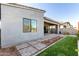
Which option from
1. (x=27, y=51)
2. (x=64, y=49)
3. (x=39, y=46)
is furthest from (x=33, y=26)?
(x=64, y=49)

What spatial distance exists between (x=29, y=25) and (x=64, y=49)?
3.82ft

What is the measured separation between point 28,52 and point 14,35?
63 cm

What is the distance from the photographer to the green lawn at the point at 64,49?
365 cm

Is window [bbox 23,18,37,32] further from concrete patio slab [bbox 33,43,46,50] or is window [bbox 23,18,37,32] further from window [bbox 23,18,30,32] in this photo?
concrete patio slab [bbox 33,43,46,50]

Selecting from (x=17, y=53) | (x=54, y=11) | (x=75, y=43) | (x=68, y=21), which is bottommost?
(x=17, y=53)

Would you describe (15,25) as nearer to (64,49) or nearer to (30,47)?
(30,47)

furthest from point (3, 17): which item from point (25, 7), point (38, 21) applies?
point (38, 21)

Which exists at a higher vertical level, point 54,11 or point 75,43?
point 54,11

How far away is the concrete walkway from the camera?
3658 millimetres

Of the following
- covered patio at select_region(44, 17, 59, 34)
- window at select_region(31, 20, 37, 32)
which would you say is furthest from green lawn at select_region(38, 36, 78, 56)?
window at select_region(31, 20, 37, 32)

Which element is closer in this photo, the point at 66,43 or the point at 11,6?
the point at 66,43

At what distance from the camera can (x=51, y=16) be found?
12.6 ft

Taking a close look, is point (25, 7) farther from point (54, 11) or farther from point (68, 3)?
point (68, 3)

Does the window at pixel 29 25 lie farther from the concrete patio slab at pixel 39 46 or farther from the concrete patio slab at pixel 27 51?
the concrete patio slab at pixel 27 51
